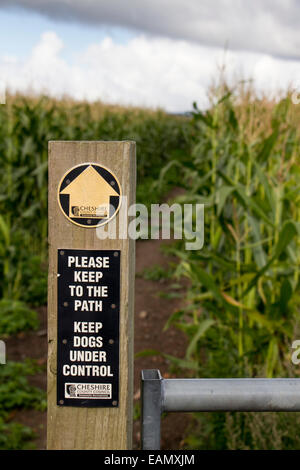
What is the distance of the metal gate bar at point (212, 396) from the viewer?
1.14 metres

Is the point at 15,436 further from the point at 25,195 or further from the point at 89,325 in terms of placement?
the point at 25,195

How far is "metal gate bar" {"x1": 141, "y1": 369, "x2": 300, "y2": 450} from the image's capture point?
114 cm

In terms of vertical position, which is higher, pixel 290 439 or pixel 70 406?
pixel 70 406

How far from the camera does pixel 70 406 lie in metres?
1.26

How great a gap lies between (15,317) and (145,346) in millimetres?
1192

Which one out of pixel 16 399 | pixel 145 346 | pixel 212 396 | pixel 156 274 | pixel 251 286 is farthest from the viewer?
pixel 156 274

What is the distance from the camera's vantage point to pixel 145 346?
15.9ft

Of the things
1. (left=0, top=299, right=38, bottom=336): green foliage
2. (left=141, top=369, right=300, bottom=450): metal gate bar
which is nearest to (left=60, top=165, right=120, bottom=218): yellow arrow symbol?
(left=141, top=369, right=300, bottom=450): metal gate bar

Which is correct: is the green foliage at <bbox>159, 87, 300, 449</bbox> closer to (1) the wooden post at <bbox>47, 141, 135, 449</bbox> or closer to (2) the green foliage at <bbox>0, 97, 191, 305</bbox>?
(2) the green foliage at <bbox>0, 97, 191, 305</bbox>

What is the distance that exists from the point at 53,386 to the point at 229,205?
282cm

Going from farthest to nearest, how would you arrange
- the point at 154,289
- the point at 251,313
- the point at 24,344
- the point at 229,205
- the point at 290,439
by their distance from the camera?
the point at 154,289 < the point at 24,344 < the point at 229,205 < the point at 251,313 < the point at 290,439

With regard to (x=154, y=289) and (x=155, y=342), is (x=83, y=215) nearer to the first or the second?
(x=155, y=342)

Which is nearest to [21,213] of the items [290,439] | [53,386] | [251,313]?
[251,313]

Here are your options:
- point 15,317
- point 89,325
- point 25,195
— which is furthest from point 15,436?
point 25,195
